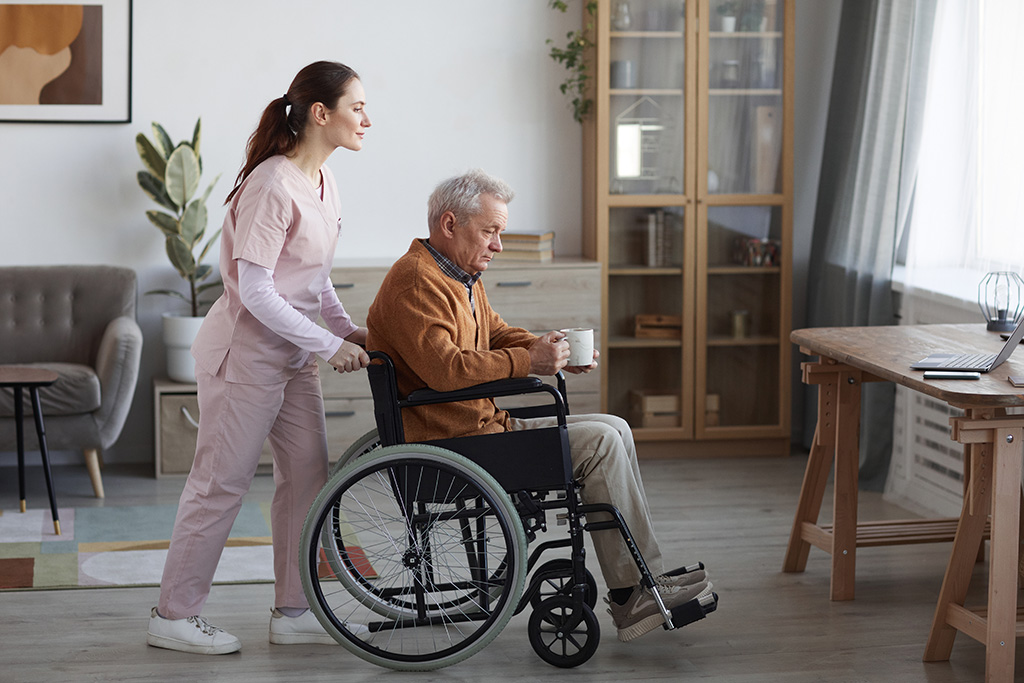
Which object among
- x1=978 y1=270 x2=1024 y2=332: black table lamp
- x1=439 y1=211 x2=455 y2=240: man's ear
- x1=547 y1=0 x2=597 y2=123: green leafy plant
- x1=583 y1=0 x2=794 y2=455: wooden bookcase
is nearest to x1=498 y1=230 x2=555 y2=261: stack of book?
x1=583 y1=0 x2=794 y2=455: wooden bookcase

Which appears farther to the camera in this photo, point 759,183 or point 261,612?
point 759,183

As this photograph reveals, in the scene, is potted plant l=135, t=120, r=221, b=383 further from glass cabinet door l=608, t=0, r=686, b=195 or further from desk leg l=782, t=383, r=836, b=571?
desk leg l=782, t=383, r=836, b=571

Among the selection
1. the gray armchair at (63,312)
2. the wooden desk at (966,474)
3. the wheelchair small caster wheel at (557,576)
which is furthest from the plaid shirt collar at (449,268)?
the gray armchair at (63,312)

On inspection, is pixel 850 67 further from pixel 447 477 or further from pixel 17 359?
pixel 17 359

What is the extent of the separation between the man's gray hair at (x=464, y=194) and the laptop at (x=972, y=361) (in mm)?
987

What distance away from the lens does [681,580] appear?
2.49m

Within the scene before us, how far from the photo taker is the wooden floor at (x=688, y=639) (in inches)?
94.9

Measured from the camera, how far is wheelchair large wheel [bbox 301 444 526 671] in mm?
2252

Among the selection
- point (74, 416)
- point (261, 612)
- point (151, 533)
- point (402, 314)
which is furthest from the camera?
point (74, 416)

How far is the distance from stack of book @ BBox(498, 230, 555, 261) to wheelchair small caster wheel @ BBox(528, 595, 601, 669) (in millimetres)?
2049

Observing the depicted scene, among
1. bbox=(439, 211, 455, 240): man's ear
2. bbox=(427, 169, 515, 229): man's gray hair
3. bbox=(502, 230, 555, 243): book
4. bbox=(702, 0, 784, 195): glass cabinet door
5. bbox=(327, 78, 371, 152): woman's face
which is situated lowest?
bbox=(502, 230, 555, 243): book

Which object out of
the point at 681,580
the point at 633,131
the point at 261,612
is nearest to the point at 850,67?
the point at 633,131

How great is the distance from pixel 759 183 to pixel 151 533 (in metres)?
2.64

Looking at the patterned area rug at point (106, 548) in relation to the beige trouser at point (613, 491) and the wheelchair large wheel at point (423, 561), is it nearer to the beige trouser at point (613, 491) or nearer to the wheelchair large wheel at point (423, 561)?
the wheelchair large wheel at point (423, 561)
